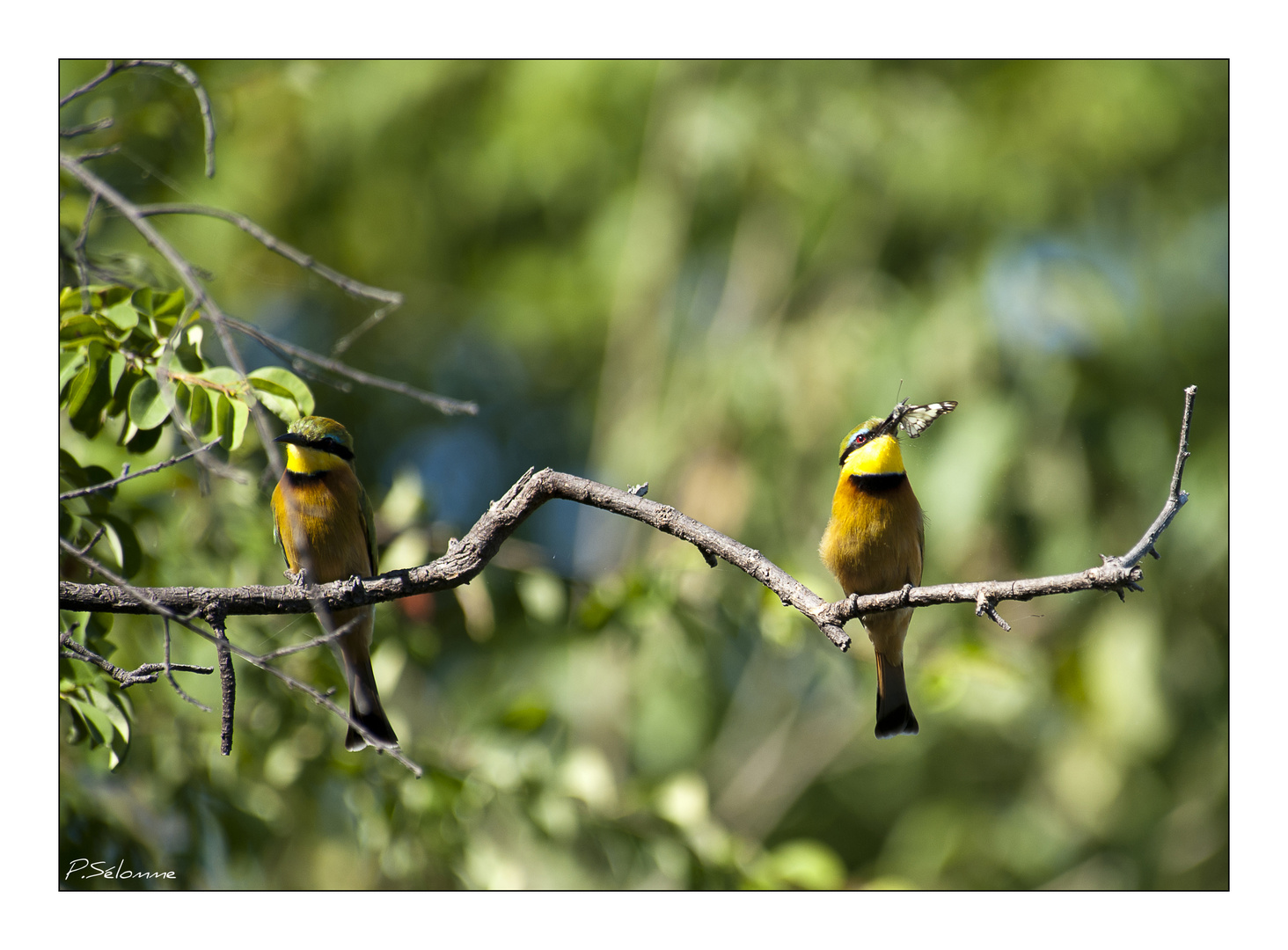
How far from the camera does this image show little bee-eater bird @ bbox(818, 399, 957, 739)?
124 centimetres

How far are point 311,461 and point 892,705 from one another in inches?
30.4

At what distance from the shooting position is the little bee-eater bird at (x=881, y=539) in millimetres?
1238

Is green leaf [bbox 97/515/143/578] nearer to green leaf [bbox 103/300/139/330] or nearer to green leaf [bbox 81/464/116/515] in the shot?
green leaf [bbox 81/464/116/515]

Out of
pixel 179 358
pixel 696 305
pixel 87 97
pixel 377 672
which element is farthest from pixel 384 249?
pixel 179 358

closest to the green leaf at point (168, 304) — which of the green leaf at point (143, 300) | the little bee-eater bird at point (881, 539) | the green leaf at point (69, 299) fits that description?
the green leaf at point (143, 300)

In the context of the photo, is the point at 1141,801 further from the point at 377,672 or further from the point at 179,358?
the point at 179,358

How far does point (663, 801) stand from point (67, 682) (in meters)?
1.20

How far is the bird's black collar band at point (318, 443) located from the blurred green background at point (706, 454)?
18 centimetres

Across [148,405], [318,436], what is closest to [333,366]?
[318,436]

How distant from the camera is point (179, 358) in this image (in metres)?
1.53

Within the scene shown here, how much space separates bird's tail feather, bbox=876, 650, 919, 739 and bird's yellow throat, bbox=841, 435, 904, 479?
0.75 ft

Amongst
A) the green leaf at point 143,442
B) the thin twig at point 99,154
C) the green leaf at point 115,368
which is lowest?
the green leaf at point 143,442

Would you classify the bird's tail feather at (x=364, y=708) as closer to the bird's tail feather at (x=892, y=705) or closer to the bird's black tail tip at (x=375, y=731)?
the bird's black tail tip at (x=375, y=731)

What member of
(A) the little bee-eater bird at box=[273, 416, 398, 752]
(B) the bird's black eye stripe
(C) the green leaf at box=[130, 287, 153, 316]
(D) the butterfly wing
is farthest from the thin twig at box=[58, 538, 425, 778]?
(D) the butterfly wing
